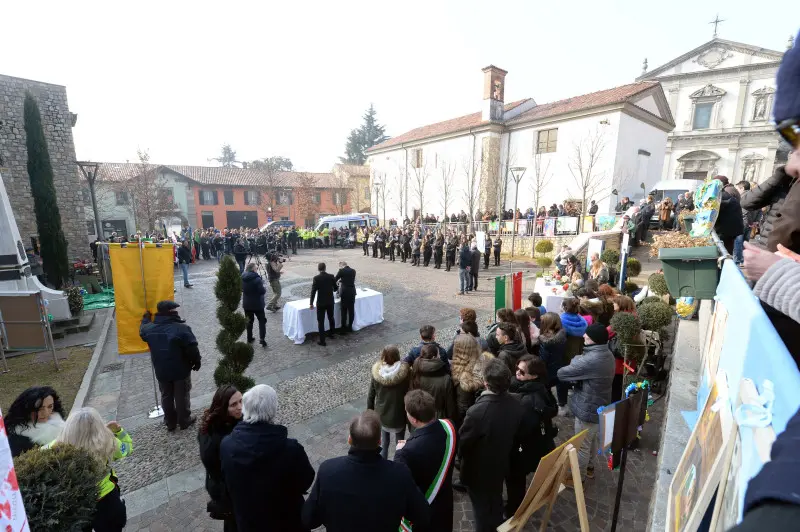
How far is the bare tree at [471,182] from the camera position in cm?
2767

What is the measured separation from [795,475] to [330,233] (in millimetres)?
30051

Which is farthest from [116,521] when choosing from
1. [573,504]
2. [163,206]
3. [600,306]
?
[163,206]

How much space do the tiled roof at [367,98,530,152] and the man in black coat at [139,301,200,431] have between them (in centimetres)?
2592

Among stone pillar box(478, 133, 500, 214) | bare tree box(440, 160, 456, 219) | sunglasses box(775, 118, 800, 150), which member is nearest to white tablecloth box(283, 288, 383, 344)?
sunglasses box(775, 118, 800, 150)

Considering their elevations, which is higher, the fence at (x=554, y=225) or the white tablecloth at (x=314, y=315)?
the fence at (x=554, y=225)

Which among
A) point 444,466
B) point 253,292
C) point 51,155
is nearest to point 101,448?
point 444,466

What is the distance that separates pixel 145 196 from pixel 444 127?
80.0 feet

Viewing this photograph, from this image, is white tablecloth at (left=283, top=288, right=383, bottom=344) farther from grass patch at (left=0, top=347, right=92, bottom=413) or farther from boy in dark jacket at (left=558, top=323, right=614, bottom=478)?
boy in dark jacket at (left=558, top=323, right=614, bottom=478)

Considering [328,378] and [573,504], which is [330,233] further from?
[573,504]

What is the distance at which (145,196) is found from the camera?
29.3m

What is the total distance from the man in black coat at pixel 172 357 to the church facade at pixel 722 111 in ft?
128

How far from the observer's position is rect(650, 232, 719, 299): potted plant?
338cm

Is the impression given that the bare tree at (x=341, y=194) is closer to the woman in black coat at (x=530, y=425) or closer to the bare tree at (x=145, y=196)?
the bare tree at (x=145, y=196)

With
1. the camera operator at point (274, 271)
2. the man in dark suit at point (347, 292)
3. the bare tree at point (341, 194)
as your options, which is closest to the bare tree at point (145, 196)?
the bare tree at point (341, 194)
